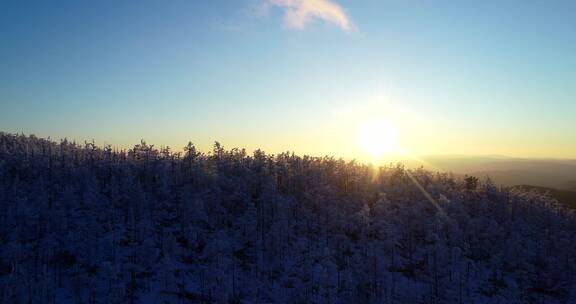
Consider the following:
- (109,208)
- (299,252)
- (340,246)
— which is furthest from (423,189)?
(109,208)

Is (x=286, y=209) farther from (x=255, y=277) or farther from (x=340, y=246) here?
(x=255, y=277)

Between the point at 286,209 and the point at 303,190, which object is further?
the point at 303,190

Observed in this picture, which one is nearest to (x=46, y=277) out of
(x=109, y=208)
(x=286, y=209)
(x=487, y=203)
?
(x=109, y=208)

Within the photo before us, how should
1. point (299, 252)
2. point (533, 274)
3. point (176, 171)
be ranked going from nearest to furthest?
point (299, 252)
point (533, 274)
point (176, 171)

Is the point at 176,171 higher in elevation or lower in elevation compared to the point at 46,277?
higher

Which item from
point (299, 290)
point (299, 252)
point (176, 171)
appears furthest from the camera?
point (176, 171)

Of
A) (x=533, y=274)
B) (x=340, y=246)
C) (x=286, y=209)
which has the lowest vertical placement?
(x=533, y=274)
